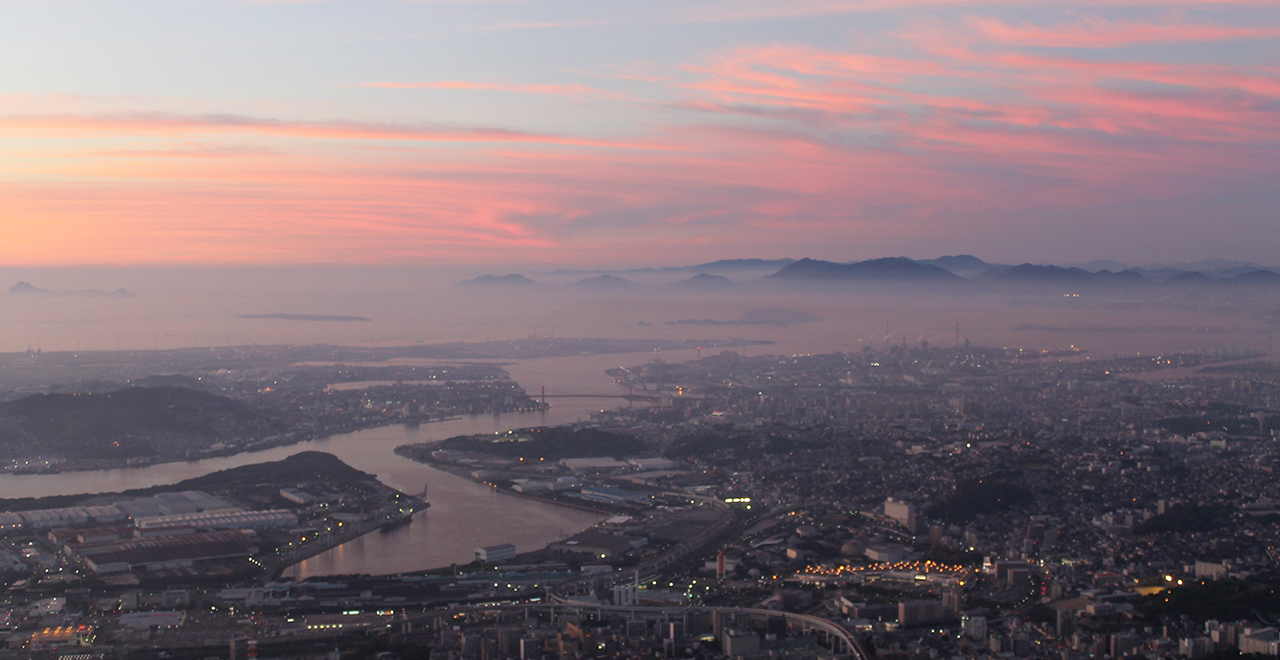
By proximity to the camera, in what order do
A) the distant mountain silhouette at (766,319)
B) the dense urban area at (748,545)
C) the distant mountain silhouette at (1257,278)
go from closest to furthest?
the dense urban area at (748,545), the distant mountain silhouette at (1257,278), the distant mountain silhouette at (766,319)

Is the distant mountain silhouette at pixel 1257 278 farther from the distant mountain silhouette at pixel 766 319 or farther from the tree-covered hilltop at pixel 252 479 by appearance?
the tree-covered hilltop at pixel 252 479

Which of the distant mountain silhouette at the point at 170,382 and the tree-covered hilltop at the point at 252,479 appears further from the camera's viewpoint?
the distant mountain silhouette at the point at 170,382

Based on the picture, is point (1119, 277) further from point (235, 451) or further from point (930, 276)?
point (235, 451)

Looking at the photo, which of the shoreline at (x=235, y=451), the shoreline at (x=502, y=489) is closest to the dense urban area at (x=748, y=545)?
the shoreline at (x=502, y=489)

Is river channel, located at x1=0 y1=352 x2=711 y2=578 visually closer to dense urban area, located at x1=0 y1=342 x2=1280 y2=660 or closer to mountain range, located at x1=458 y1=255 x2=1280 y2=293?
dense urban area, located at x1=0 y1=342 x2=1280 y2=660

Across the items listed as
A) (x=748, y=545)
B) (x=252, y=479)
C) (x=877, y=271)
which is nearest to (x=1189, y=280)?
(x=877, y=271)

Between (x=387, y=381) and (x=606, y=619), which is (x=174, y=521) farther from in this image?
(x=387, y=381)

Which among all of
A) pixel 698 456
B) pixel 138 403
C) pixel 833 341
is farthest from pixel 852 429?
pixel 833 341
